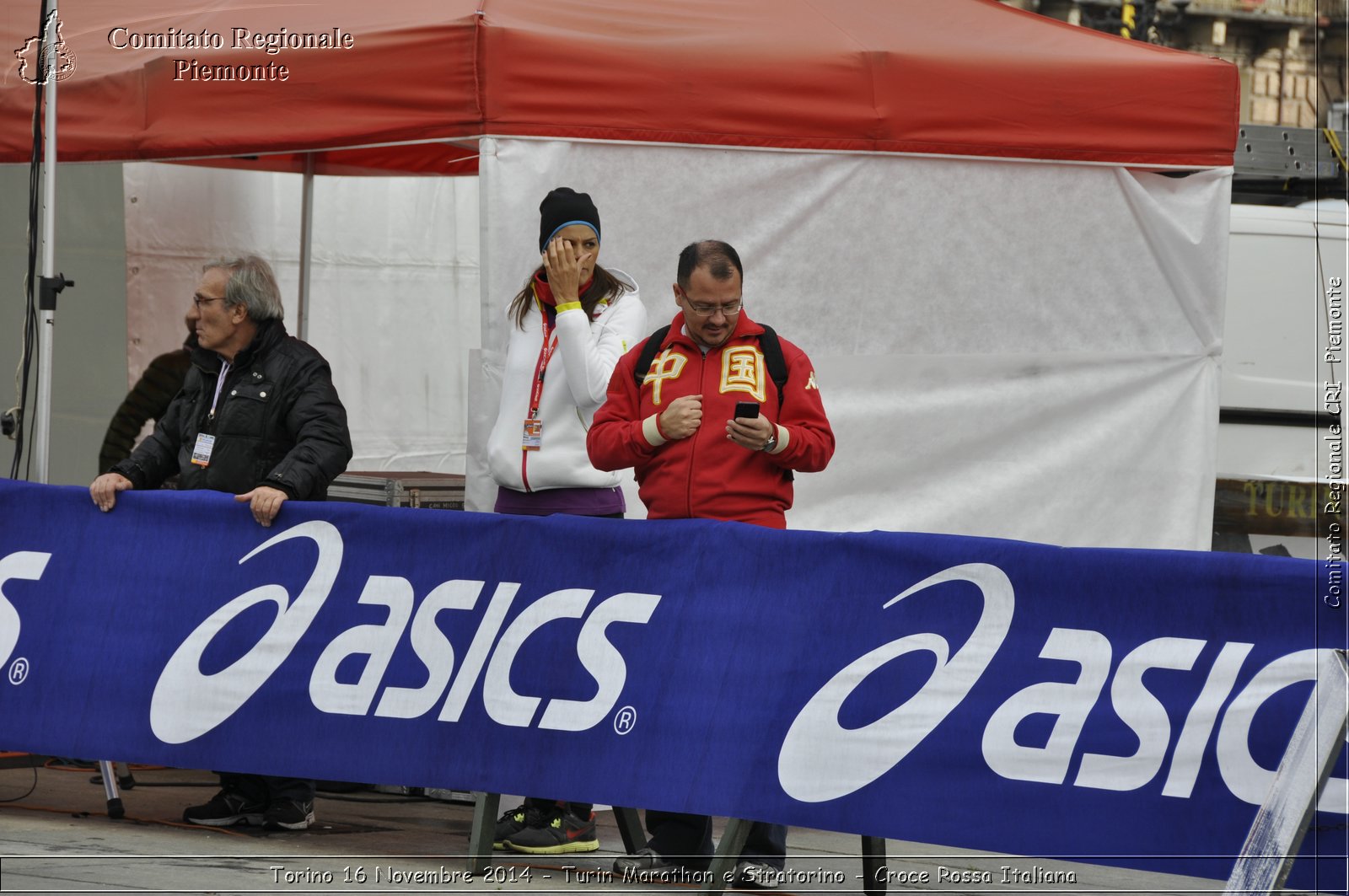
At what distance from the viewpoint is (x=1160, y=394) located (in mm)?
7023

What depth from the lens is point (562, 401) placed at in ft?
18.9

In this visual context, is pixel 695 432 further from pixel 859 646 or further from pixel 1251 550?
pixel 1251 550

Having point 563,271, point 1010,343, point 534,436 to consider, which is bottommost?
point 534,436

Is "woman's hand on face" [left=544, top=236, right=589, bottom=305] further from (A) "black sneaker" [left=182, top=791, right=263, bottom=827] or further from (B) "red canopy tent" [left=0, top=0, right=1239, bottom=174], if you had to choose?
(A) "black sneaker" [left=182, top=791, right=263, bottom=827]

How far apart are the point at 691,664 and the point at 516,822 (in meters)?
1.20

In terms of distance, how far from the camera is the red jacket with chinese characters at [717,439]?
530 centimetres

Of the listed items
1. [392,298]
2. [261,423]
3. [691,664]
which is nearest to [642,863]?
[691,664]

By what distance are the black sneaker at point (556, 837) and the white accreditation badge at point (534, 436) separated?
4.16 ft

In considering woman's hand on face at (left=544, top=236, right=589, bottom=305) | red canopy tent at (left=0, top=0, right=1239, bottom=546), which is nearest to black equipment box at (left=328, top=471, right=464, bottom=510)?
red canopy tent at (left=0, top=0, right=1239, bottom=546)

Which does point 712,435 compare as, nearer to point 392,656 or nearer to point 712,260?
point 712,260

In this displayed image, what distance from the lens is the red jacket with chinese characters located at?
530 cm

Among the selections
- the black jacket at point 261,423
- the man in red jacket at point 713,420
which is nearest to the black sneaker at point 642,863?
the man in red jacket at point 713,420

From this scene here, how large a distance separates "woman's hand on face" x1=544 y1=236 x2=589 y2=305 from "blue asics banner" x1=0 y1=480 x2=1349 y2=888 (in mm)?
862

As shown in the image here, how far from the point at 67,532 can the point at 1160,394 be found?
434 cm
